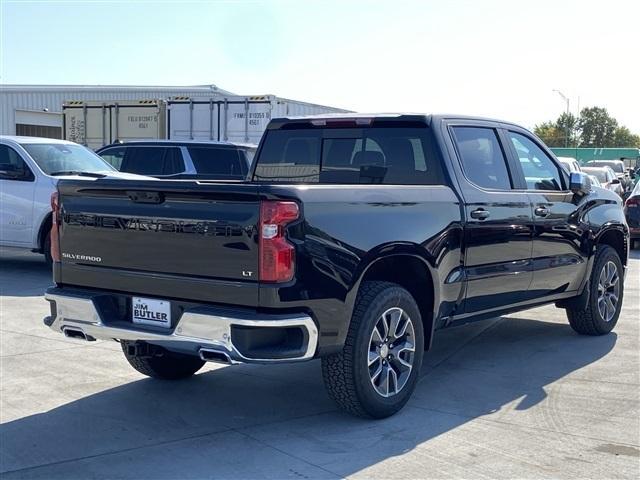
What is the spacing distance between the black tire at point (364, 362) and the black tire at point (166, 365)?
1455 millimetres

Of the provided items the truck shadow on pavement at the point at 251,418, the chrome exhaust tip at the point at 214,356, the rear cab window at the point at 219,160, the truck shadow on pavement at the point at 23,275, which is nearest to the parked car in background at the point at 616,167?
the rear cab window at the point at 219,160

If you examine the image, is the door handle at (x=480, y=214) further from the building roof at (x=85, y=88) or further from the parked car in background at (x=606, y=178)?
the building roof at (x=85, y=88)

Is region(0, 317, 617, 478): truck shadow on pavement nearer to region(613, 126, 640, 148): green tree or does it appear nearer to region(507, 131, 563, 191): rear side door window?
region(507, 131, 563, 191): rear side door window

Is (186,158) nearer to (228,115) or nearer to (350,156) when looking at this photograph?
(228,115)

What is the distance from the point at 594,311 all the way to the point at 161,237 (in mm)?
4571

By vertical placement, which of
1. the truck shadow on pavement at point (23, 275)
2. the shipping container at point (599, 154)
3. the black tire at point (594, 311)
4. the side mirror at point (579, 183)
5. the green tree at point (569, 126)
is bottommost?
the truck shadow on pavement at point (23, 275)

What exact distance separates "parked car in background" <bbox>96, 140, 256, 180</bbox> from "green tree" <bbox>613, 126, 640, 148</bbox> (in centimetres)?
8594

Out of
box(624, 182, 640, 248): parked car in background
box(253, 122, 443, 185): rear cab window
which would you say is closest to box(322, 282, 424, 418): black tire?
box(253, 122, 443, 185): rear cab window

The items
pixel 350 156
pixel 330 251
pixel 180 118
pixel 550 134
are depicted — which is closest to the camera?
pixel 330 251

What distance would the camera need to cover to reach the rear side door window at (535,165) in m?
7.08

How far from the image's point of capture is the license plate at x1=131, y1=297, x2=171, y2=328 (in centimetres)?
496

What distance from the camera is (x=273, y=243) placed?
4605 millimetres

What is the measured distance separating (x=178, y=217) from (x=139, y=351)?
110 cm

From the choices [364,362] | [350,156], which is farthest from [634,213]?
[364,362]
